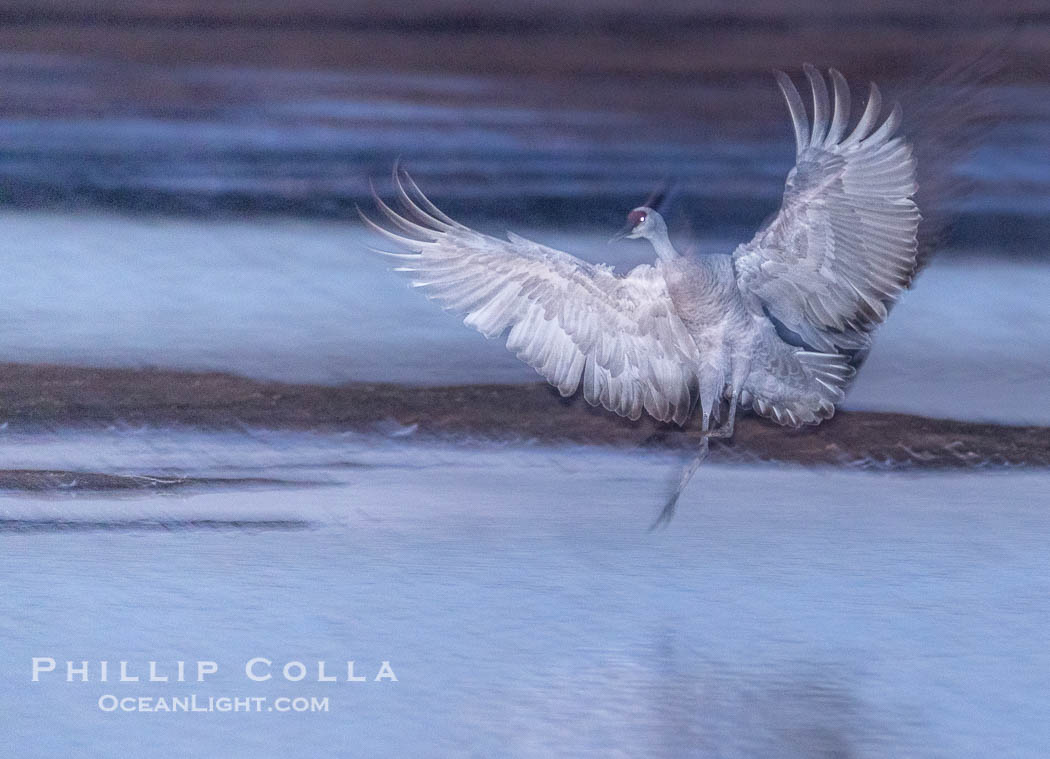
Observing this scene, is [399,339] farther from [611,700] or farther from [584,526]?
[611,700]

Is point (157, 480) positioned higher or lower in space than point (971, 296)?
lower

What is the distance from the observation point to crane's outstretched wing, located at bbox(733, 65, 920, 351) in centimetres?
176

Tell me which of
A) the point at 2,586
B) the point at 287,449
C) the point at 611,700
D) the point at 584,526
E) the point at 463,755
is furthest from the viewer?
the point at 287,449

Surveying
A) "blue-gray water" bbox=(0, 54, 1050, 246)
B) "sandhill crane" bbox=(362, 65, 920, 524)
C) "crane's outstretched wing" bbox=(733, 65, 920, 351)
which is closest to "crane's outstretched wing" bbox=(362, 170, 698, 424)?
"sandhill crane" bbox=(362, 65, 920, 524)

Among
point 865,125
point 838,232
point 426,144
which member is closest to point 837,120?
point 865,125

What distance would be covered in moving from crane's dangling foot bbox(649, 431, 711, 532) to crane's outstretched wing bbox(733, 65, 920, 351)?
230 millimetres

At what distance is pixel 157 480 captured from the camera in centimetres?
214

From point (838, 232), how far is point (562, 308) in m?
0.41

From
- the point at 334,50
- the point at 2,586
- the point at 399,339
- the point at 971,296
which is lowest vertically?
the point at 2,586

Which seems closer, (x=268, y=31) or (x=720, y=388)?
(x=720, y=388)

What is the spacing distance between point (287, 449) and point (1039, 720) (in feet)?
4.12

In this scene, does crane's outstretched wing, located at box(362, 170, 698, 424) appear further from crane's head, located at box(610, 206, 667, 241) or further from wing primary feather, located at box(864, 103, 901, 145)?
wing primary feather, located at box(864, 103, 901, 145)

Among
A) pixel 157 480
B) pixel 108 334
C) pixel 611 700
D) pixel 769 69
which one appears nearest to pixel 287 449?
pixel 157 480

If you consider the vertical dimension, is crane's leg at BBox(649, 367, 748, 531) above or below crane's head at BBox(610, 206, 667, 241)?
below
